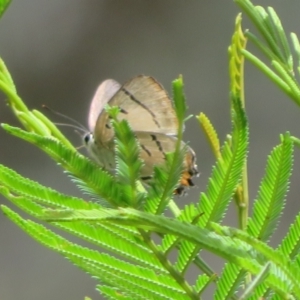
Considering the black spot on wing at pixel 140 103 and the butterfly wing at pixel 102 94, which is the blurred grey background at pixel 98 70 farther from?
the black spot on wing at pixel 140 103

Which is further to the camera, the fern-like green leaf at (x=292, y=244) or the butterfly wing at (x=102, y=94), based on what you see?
the butterfly wing at (x=102, y=94)

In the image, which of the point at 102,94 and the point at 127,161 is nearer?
the point at 127,161

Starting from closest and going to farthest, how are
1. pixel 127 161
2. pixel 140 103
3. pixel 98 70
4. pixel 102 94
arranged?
pixel 127 161, pixel 140 103, pixel 102 94, pixel 98 70

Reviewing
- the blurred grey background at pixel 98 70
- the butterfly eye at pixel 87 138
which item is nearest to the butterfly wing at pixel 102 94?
the butterfly eye at pixel 87 138

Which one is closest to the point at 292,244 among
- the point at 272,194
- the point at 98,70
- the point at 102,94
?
the point at 272,194

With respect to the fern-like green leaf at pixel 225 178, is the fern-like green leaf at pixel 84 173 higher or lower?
lower

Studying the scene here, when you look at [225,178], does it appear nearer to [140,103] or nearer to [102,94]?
[140,103]
